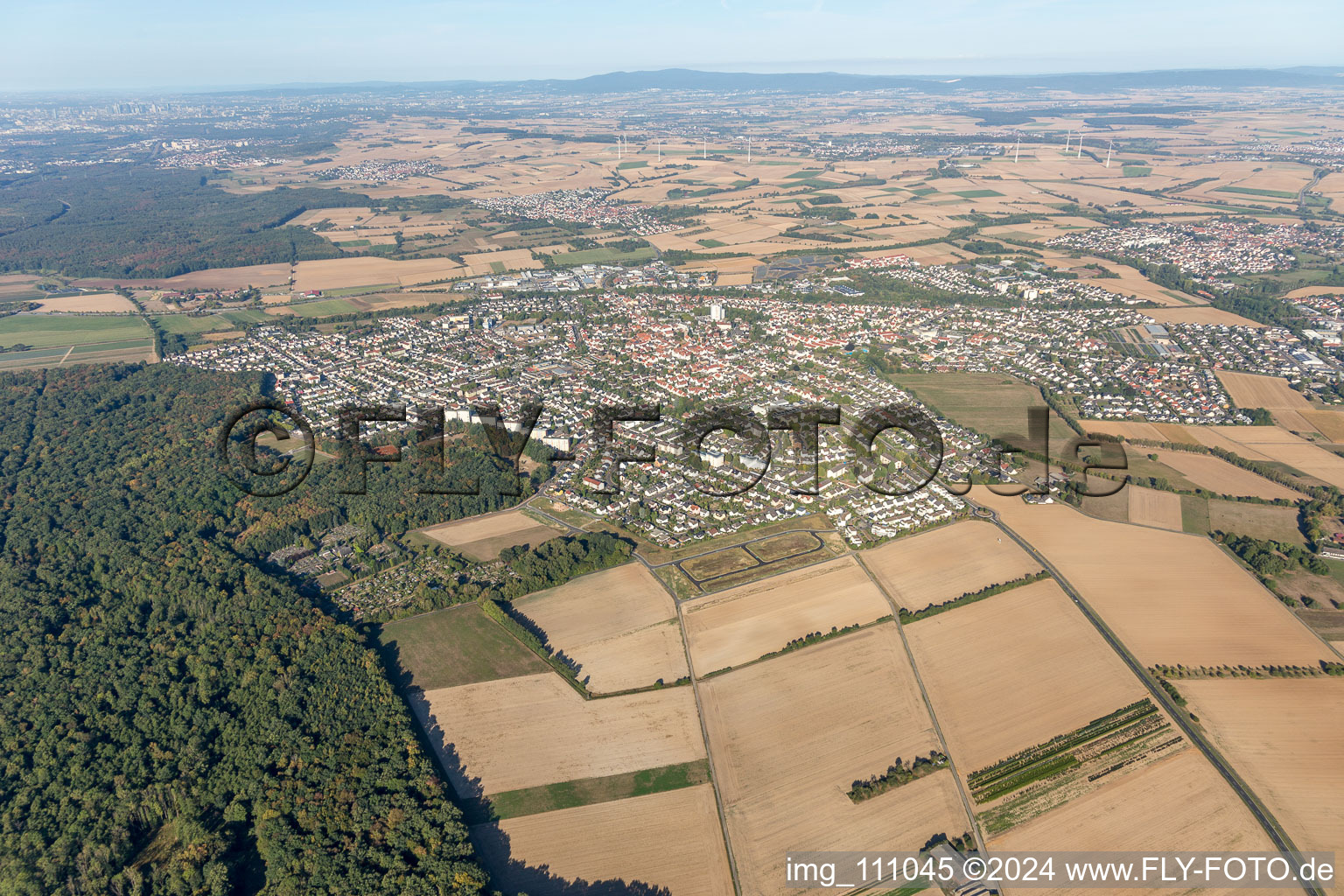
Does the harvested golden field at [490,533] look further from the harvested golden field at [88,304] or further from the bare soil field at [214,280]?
the bare soil field at [214,280]

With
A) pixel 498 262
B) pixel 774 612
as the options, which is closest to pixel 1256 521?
pixel 774 612

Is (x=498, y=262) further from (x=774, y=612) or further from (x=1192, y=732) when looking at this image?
(x=1192, y=732)

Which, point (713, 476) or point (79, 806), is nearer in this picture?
point (79, 806)

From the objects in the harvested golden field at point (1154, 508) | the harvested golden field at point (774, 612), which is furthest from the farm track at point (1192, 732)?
the harvested golden field at point (774, 612)

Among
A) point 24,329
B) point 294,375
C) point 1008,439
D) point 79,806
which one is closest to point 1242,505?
point 1008,439

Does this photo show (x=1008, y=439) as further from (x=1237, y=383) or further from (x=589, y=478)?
(x=589, y=478)
